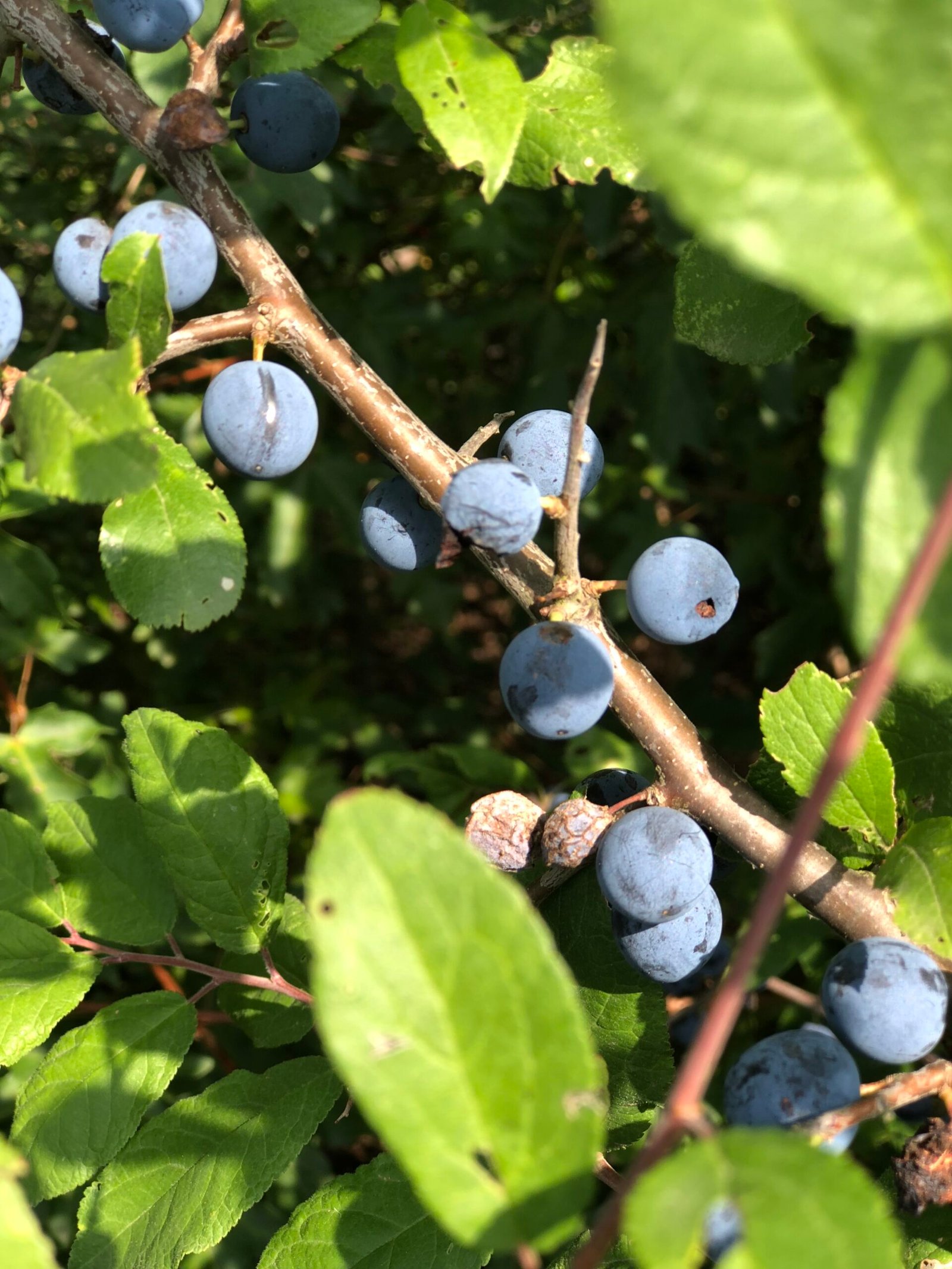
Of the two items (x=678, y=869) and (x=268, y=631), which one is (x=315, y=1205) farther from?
(x=268, y=631)

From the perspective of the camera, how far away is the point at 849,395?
66cm

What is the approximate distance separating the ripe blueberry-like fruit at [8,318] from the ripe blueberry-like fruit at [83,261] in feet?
0.52

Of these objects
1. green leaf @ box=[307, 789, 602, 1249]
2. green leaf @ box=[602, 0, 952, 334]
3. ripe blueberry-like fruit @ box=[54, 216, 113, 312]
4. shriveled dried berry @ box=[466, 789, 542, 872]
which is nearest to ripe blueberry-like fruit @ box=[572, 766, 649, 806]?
shriveled dried berry @ box=[466, 789, 542, 872]

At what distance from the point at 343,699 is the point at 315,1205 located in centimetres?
229

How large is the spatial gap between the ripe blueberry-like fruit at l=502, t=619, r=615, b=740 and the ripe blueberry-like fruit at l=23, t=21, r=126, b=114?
3.19ft

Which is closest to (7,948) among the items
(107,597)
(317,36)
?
(317,36)

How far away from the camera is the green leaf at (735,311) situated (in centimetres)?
138

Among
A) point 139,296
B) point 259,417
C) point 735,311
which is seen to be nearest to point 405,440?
point 259,417

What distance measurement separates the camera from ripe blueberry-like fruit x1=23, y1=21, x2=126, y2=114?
5.06ft

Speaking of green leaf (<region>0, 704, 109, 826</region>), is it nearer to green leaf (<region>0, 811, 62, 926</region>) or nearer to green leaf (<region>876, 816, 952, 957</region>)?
green leaf (<region>0, 811, 62, 926</region>)

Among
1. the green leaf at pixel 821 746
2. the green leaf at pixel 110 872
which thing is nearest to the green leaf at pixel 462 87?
the green leaf at pixel 821 746

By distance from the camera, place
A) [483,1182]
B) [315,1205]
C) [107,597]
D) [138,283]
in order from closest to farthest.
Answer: [483,1182] → [138,283] → [315,1205] → [107,597]

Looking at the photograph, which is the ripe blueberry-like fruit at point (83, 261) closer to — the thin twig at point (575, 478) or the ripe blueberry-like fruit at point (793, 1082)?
the thin twig at point (575, 478)

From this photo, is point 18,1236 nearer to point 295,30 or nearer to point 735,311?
point 735,311
